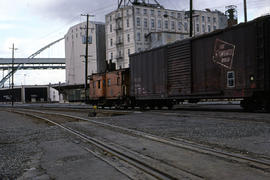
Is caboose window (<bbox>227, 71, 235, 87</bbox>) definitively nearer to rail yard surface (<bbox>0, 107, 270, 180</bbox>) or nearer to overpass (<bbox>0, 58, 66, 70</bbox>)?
rail yard surface (<bbox>0, 107, 270, 180</bbox>)

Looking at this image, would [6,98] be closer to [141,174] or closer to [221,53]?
[221,53]

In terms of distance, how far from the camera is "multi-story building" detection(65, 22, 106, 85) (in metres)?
76.2

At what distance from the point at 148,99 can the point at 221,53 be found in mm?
6769

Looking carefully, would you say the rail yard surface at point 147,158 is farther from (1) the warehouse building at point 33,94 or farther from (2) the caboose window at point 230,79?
(1) the warehouse building at point 33,94

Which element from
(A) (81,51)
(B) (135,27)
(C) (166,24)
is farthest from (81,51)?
(C) (166,24)

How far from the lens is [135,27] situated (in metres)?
65.2

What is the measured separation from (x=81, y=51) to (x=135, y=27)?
2256cm

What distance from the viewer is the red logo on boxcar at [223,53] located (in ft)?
45.2

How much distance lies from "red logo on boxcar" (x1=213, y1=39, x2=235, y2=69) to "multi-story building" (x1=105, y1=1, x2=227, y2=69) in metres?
49.4

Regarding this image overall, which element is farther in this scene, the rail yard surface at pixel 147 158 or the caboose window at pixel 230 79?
the caboose window at pixel 230 79

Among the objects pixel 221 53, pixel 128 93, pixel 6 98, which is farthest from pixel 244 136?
pixel 6 98

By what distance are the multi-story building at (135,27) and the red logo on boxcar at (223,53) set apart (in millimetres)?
49367

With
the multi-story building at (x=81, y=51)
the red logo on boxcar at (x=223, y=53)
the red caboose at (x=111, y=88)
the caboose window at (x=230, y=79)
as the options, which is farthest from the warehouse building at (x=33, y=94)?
the caboose window at (x=230, y=79)

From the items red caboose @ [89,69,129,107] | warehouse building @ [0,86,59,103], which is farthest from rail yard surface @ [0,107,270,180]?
warehouse building @ [0,86,59,103]
